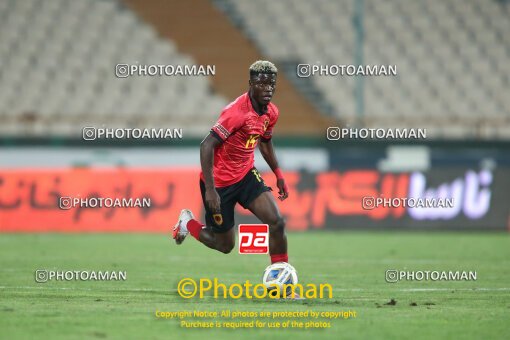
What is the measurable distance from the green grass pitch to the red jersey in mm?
1301

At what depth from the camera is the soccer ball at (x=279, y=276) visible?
936cm

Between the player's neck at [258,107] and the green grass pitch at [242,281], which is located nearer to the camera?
the green grass pitch at [242,281]

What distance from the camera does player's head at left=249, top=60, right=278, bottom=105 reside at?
939cm

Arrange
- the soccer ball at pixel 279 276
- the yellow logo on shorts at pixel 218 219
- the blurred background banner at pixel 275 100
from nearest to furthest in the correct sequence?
the soccer ball at pixel 279 276 → the yellow logo on shorts at pixel 218 219 → the blurred background banner at pixel 275 100

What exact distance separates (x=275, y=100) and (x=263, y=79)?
17.3 m

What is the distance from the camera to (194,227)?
35.6ft

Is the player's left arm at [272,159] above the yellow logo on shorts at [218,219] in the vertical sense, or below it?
above

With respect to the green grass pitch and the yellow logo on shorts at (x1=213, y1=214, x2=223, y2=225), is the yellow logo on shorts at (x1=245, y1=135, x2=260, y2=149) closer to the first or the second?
the yellow logo on shorts at (x1=213, y1=214, x2=223, y2=225)

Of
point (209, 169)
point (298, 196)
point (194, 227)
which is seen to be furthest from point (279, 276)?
point (298, 196)

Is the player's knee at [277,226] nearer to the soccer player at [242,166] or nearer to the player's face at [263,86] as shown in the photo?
the soccer player at [242,166]

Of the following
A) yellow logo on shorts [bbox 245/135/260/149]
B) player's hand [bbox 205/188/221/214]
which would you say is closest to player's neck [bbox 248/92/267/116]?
yellow logo on shorts [bbox 245/135/260/149]

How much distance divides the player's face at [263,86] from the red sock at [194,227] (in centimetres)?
187

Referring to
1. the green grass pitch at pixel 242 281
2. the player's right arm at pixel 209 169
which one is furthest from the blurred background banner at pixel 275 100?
the player's right arm at pixel 209 169

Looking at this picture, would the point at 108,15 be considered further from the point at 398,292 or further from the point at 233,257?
the point at 398,292
